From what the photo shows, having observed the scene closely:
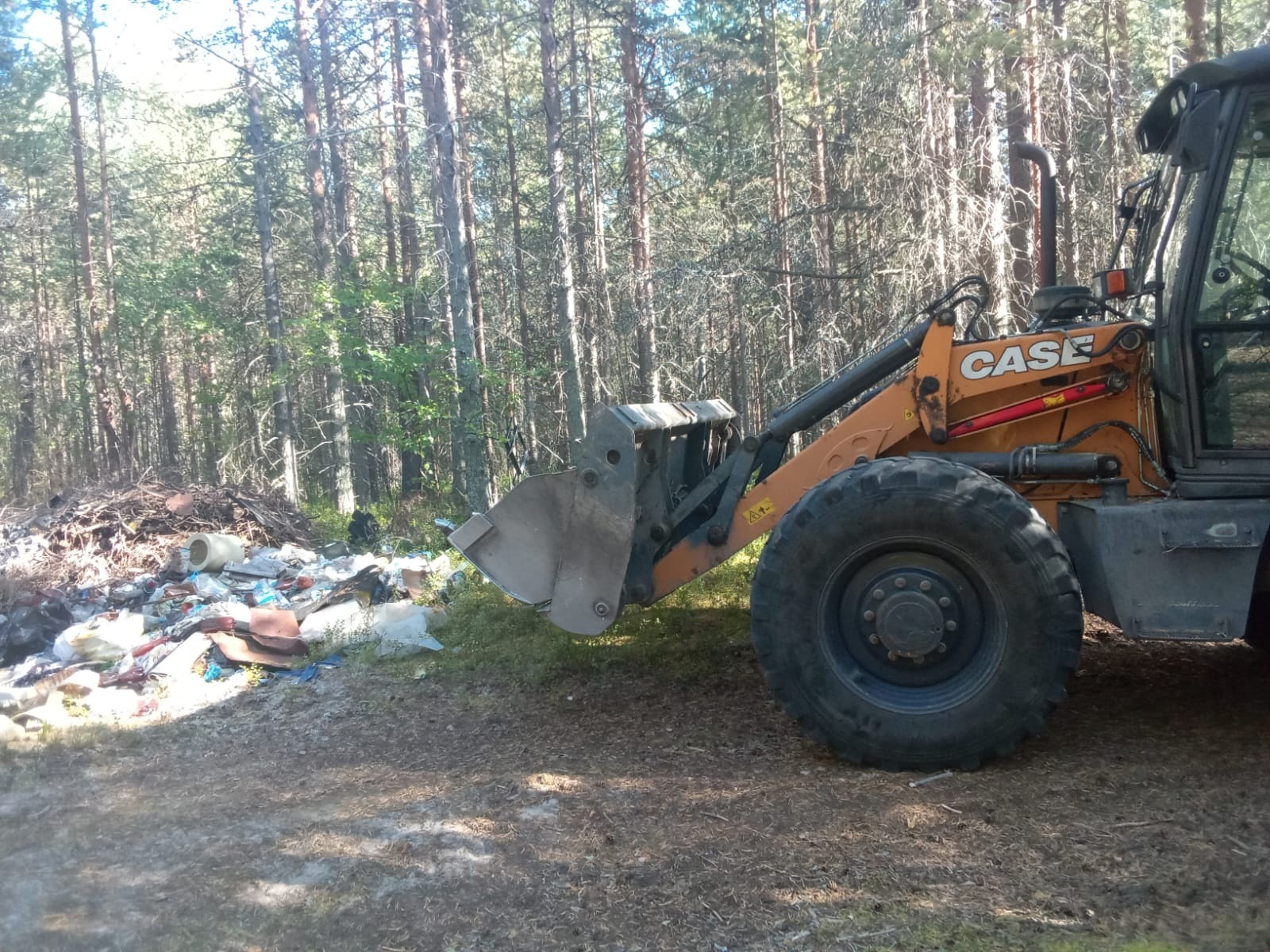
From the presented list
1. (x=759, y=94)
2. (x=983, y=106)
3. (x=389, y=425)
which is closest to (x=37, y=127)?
(x=389, y=425)

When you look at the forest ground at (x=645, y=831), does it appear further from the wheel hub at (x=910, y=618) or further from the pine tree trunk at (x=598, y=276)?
the pine tree trunk at (x=598, y=276)

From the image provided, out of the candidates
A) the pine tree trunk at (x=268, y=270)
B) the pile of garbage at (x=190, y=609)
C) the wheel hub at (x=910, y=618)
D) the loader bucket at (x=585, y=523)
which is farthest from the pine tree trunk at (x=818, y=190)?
the pine tree trunk at (x=268, y=270)

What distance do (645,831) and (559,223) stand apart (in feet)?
35.1

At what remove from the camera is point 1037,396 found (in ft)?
16.1

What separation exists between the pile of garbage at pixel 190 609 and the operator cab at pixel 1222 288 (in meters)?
4.97

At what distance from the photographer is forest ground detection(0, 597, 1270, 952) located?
313 cm

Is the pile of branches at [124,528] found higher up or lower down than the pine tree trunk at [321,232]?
lower down

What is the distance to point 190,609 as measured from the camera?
860cm

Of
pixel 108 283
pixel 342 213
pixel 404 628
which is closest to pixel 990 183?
pixel 404 628

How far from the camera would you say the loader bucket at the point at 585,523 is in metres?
5.06

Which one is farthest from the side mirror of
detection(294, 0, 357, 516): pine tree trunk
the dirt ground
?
detection(294, 0, 357, 516): pine tree trunk

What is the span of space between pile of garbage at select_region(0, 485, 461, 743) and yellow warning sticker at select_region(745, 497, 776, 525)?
2.85 meters

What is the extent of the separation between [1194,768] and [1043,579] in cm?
101

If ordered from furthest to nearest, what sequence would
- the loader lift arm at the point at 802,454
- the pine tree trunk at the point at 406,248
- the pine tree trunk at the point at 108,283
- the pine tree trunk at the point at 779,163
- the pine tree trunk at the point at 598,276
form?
the pine tree trunk at the point at 108,283
the pine tree trunk at the point at 406,248
the pine tree trunk at the point at 598,276
the pine tree trunk at the point at 779,163
the loader lift arm at the point at 802,454
